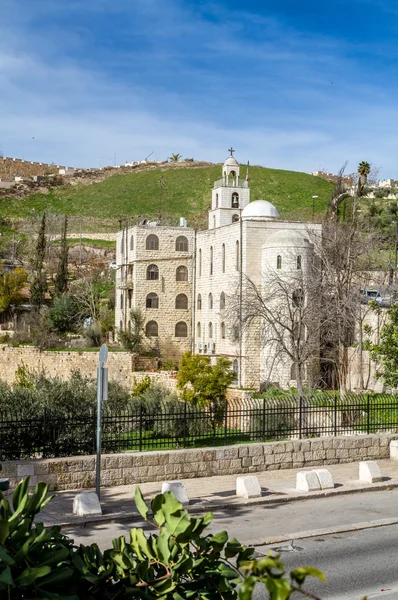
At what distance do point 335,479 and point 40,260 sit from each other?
Answer: 1551 inches

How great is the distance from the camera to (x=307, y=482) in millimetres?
15016

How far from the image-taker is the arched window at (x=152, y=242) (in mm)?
50397

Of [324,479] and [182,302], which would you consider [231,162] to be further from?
[324,479]

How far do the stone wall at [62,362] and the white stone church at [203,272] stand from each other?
4.11 meters

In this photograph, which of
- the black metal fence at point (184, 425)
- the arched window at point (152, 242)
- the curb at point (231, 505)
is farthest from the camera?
the arched window at point (152, 242)

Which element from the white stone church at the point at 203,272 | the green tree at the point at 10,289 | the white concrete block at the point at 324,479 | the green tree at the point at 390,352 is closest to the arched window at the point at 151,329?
the white stone church at the point at 203,272

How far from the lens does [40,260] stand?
52.7 m

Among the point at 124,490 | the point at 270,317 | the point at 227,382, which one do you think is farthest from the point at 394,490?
the point at 270,317

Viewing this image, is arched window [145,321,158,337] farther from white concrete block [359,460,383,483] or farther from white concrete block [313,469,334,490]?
white concrete block [313,469,334,490]

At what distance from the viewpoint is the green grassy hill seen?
90.9 meters

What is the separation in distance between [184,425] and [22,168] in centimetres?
10709

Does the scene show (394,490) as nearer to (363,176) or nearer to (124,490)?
(124,490)

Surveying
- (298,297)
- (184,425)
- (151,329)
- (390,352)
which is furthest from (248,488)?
(151,329)

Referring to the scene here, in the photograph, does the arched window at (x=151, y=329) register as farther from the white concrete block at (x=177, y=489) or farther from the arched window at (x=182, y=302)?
the white concrete block at (x=177, y=489)
